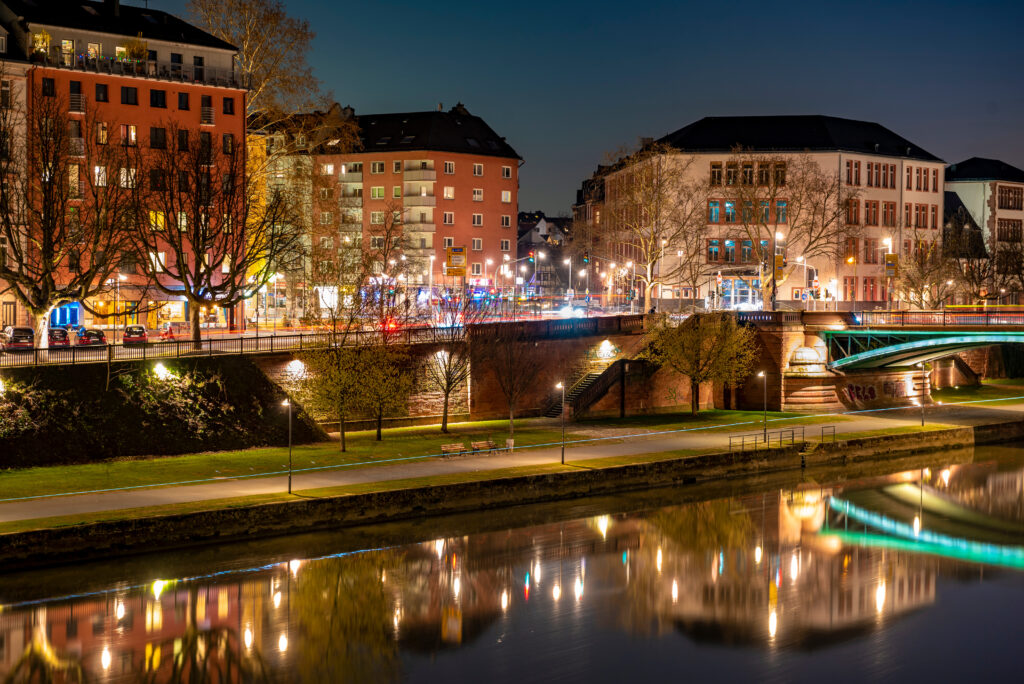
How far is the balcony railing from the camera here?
59.6m

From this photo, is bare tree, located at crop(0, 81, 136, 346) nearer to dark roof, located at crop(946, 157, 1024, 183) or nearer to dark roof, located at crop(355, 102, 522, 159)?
dark roof, located at crop(355, 102, 522, 159)

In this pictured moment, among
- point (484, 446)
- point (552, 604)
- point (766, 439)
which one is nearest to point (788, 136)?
point (766, 439)

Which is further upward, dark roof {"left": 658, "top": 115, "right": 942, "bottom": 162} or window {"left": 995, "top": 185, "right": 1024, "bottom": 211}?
dark roof {"left": 658, "top": 115, "right": 942, "bottom": 162}

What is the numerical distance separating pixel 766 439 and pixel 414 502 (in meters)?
17.7

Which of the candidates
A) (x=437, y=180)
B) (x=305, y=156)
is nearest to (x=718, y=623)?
(x=305, y=156)

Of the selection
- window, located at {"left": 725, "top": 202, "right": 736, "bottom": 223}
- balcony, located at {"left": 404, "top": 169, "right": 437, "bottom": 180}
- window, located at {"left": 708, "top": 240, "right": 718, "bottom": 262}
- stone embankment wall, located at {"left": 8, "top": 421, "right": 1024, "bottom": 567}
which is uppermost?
balcony, located at {"left": 404, "top": 169, "right": 437, "bottom": 180}

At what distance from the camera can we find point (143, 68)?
62281 millimetres

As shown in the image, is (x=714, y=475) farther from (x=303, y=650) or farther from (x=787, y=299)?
(x=787, y=299)

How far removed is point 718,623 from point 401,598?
25.3ft

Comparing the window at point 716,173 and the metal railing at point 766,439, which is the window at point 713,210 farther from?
the metal railing at point 766,439

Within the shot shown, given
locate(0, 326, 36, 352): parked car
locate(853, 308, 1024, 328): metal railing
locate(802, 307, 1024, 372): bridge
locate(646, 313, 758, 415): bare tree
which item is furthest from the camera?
locate(853, 308, 1024, 328): metal railing

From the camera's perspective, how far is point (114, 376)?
124 ft

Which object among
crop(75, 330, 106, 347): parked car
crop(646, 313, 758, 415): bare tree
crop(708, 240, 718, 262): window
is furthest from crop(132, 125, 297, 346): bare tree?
crop(708, 240, 718, 262): window

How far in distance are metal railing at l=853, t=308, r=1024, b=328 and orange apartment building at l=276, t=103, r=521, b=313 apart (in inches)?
1642
